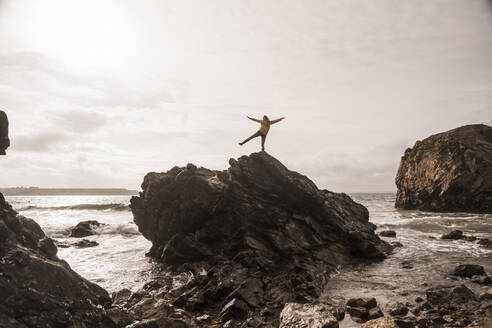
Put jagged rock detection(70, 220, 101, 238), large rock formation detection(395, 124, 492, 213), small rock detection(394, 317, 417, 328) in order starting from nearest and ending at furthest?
small rock detection(394, 317, 417, 328)
jagged rock detection(70, 220, 101, 238)
large rock formation detection(395, 124, 492, 213)

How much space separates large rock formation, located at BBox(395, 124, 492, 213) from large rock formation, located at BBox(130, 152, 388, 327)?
33012mm

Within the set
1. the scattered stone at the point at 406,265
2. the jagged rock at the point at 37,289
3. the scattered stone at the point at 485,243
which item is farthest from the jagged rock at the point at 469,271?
the jagged rock at the point at 37,289

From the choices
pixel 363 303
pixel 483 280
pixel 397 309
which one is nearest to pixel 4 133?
pixel 363 303

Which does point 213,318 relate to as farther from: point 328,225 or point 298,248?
point 328,225

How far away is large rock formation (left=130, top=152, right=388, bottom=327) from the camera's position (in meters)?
13.6

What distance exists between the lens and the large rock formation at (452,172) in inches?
1641

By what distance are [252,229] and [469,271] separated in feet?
35.4

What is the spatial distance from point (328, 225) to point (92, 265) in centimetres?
1577

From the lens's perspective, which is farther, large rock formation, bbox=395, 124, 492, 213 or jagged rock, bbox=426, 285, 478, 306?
large rock formation, bbox=395, 124, 492, 213

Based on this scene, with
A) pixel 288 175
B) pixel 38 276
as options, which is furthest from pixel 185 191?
pixel 38 276

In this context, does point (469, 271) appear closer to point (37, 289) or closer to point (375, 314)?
point (375, 314)

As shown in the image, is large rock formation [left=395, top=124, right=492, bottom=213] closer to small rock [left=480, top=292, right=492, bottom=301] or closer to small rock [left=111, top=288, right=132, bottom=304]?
small rock [left=480, top=292, right=492, bottom=301]

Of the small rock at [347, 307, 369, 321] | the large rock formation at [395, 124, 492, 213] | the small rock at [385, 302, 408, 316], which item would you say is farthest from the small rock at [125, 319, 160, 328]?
the large rock formation at [395, 124, 492, 213]

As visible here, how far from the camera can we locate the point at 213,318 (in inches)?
392
